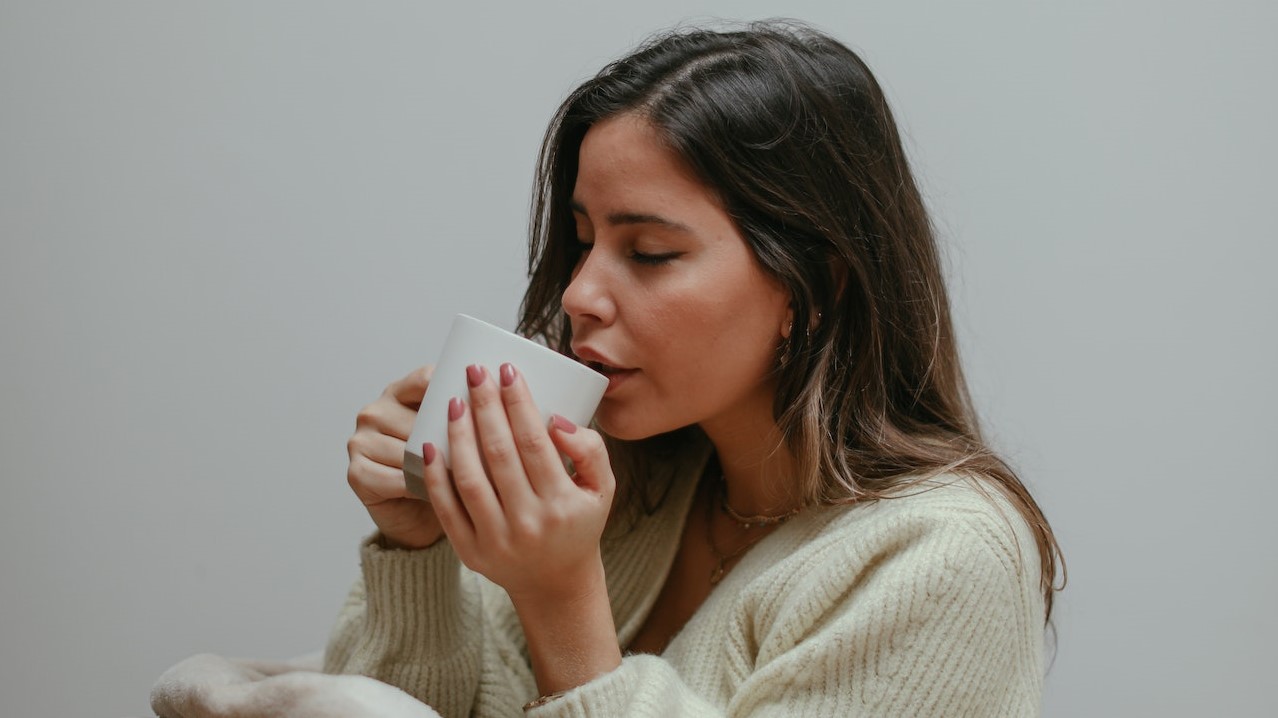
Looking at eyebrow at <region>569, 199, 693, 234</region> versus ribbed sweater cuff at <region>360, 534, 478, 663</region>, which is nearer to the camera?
eyebrow at <region>569, 199, 693, 234</region>

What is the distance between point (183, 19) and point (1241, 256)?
136 cm

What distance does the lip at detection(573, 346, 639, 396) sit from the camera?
0.97m

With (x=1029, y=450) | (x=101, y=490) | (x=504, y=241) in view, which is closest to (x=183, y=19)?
(x=504, y=241)

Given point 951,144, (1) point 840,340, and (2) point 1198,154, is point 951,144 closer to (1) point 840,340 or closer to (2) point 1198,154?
(2) point 1198,154

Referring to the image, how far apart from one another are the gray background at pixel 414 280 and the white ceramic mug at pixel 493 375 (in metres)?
0.68

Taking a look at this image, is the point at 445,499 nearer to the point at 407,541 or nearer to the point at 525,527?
the point at 525,527

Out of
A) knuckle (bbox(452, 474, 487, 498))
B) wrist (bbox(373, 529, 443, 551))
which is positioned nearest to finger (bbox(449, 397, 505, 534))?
knuckle (bbox(452, 474, 487, 498))

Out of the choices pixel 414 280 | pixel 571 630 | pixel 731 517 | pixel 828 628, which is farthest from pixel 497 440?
pixel 414 280

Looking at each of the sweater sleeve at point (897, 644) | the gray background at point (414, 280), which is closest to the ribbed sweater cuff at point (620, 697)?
the sweater sleeve at point (897, 644)

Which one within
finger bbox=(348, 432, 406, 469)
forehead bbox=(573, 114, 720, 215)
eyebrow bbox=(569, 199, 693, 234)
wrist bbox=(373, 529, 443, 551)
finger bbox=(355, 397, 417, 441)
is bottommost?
wrist bbox=(373, 529, 443, 551)

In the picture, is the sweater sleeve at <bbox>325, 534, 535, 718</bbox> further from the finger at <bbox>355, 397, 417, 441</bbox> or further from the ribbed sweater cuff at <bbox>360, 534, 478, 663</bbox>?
the finger at <bbox>355, 397, 417, 441</bbox>

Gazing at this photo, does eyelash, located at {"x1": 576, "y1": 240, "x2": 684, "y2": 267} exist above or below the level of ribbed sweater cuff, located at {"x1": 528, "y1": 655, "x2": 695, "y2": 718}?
above

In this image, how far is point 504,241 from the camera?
4.95 ft

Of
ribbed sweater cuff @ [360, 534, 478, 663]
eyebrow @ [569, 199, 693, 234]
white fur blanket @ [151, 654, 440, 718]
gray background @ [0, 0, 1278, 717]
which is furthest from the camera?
gray background @ [0, 0, 1278, 717]
